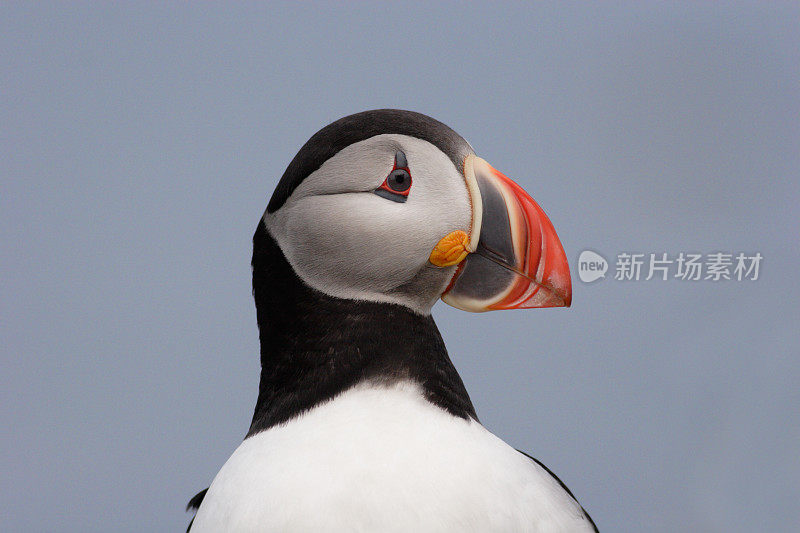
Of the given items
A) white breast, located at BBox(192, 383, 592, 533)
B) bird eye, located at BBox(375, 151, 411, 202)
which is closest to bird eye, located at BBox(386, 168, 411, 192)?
bird eye, located at BBox(375, 151, 411, 202)

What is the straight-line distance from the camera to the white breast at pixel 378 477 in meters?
1.88

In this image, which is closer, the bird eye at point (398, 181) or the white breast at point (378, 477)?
the white breast at point (378, 477)

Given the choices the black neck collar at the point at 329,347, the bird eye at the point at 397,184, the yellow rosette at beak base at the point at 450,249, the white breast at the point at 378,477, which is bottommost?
the white breast at the point at 378,477

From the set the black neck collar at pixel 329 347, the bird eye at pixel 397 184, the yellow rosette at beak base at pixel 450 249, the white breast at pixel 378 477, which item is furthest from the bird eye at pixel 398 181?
the white breast at pixel 378 477

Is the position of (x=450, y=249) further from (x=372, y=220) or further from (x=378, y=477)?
(x=378, y=477)

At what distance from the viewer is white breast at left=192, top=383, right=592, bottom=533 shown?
6.15ft

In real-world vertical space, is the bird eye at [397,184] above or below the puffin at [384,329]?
above

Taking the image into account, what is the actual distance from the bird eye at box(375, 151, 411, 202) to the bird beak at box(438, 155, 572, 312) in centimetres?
14

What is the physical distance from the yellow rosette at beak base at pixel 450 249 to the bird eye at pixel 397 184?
0.40ft

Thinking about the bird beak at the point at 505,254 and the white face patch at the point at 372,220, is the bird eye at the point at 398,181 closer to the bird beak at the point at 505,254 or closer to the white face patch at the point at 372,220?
the white face patch at the point at 372,220

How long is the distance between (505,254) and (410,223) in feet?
0.76

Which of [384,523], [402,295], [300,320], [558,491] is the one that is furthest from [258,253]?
[558,491]

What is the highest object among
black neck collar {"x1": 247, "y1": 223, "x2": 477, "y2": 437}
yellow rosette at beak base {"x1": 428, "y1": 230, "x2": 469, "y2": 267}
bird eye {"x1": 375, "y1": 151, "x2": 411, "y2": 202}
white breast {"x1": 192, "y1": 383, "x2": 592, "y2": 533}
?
bird eye {"x1": 375, "y1": 151, "x2": 411, "y2": 202}

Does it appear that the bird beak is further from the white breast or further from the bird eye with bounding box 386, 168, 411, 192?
the white breast
